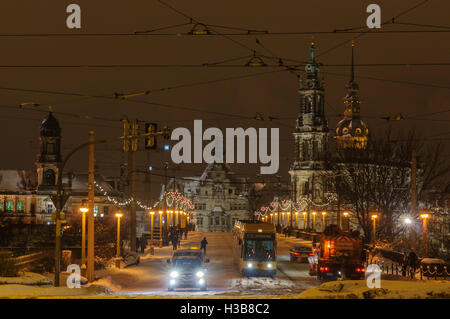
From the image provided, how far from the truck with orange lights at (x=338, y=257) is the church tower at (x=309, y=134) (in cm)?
10893

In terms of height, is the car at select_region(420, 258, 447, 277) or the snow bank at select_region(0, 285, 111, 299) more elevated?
the snow bank at select_region(0, 285, 111, 299)

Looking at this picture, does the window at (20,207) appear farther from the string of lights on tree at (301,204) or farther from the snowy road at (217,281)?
the snowy road at (217,281)

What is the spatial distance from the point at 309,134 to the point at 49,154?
54.8m

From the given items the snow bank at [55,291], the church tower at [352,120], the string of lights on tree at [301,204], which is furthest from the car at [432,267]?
the church tower at [352,120]

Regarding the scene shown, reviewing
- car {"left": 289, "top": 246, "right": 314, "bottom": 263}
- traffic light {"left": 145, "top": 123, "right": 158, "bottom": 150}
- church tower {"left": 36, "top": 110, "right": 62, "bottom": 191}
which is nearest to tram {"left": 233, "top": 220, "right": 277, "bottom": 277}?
car {"left": 289, "top": 246, "right": 314, "bottom": 263}

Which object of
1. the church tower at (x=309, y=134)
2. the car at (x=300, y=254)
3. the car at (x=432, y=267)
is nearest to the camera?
the car at (x=432, y=267)

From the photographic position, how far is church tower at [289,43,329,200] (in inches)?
5807

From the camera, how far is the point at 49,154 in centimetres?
12862

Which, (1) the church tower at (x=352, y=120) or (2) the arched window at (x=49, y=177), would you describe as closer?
(2) the arched window at (x=49, y=177)

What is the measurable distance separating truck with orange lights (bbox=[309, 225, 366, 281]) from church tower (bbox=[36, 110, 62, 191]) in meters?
90.9

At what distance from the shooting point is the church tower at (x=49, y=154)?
408 feet

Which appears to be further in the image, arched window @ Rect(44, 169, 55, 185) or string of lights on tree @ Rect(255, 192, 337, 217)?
arched window @ Rect(44, 169, 55, 185)

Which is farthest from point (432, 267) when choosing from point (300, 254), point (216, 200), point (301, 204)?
point (216, 200)

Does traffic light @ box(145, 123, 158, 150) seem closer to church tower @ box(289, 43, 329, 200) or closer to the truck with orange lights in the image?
the truck with orange lights
